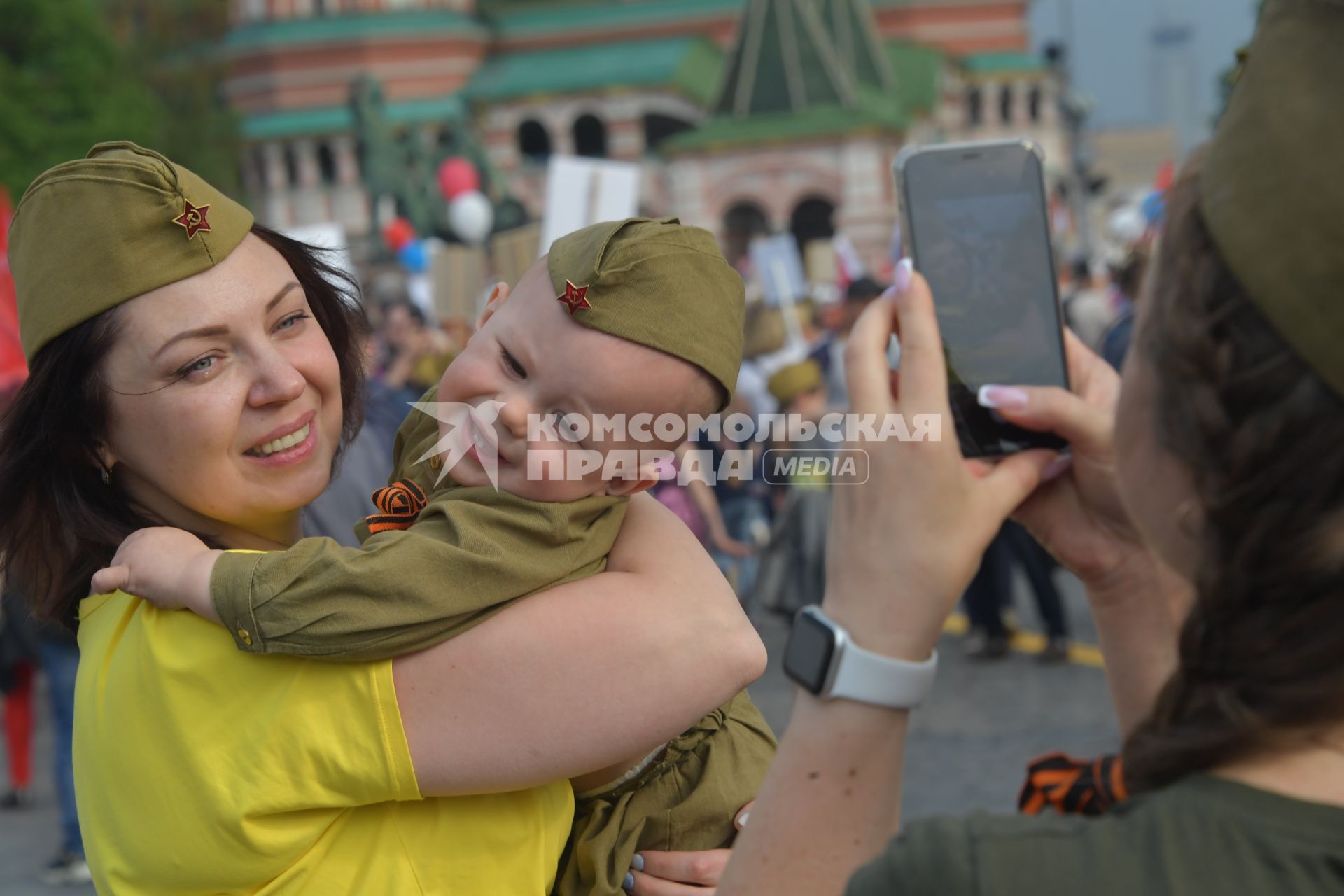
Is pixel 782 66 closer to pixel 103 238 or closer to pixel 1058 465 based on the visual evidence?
pixel 103 238

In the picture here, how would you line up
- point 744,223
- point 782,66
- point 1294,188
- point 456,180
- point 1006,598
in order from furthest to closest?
point 744,223
point 782,66
point 456,180
point 1006,598
point 1294,188

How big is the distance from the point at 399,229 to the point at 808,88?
1507cm

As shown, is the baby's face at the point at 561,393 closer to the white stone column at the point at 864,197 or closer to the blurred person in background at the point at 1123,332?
the blurred person in background at the point at 1123,332

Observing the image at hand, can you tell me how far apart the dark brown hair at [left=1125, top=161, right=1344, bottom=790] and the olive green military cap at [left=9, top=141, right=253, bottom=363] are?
1138 millimetres

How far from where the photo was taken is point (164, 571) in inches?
56.9

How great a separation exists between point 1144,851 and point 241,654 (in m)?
0.91

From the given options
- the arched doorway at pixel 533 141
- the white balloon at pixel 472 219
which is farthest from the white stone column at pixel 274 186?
the white balloon at pixel 472 219

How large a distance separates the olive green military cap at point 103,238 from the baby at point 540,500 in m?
0.32

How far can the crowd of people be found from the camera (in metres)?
0.92

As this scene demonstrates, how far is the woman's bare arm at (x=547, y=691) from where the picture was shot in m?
1.37

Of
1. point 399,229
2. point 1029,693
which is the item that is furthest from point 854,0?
point 1029,693

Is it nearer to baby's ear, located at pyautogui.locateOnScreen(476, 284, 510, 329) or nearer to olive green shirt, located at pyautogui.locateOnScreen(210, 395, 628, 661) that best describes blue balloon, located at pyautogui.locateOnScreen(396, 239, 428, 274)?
baby's ear, located at pyautogui.locateOnScreen(476, 284, 510, 329)

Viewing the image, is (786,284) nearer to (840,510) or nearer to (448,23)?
A: (840,510)

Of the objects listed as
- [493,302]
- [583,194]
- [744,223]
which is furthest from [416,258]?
[744,223]
